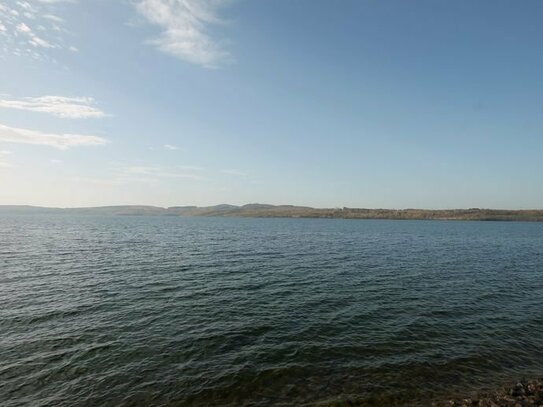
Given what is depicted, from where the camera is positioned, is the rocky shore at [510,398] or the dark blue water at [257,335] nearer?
the rocky shore at [510,398]

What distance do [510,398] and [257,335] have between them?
1669cm

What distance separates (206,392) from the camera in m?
19.7

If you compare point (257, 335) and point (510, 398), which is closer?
point (510, 398)

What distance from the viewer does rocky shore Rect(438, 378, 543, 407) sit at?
1800 centimetres

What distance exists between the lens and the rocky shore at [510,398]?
1800 cm

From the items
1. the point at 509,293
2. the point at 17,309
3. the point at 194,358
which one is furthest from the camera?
the point at 509,293

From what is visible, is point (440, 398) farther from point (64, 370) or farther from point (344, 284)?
point (344, 284)

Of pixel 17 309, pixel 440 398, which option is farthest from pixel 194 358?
pixel 17 309

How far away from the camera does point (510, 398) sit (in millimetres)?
18625

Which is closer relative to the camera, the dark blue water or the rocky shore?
the rocky shore

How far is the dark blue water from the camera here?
2012 centimetres

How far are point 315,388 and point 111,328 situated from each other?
18.2 m

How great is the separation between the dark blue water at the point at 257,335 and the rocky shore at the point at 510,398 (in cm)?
122

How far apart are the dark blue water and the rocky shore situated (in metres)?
1.22
